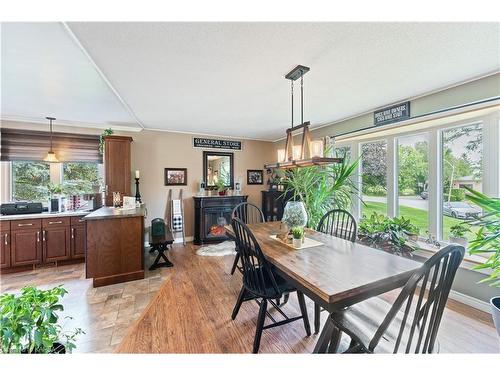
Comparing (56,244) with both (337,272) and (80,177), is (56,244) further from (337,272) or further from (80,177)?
(337,272)

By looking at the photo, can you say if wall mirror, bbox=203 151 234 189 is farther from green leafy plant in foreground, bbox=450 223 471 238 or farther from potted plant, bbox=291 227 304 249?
green leafy plant in foreground, bbox=450 223 471 238

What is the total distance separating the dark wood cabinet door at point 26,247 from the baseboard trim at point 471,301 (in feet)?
17.9

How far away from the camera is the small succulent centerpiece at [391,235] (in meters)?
2.58

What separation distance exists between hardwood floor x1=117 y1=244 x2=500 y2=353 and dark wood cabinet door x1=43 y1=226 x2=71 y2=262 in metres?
1.96

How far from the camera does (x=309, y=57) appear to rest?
166cm

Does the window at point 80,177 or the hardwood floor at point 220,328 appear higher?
the window at point 80,177

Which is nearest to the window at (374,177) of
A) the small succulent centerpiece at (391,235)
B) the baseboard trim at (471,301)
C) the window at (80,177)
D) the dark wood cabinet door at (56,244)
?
the small succulent centerpiece at (391,235)

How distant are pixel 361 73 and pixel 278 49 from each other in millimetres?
892

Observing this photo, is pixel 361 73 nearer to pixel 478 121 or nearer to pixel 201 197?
pixel 478 121

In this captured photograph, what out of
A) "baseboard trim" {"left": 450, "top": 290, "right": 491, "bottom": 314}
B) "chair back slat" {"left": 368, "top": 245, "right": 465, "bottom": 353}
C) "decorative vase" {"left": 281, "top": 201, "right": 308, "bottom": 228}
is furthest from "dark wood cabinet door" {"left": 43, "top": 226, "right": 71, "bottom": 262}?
"baseboard trim" {"left": 450, "top": 290, "right": 491, "bottom": 314}

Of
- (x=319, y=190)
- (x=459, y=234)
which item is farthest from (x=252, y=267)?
(x=459, y=234)

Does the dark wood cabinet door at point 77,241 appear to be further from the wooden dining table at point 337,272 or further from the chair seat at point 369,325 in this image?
the chair seat at point 369,325

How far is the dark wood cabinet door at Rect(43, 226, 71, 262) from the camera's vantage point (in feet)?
10.4
